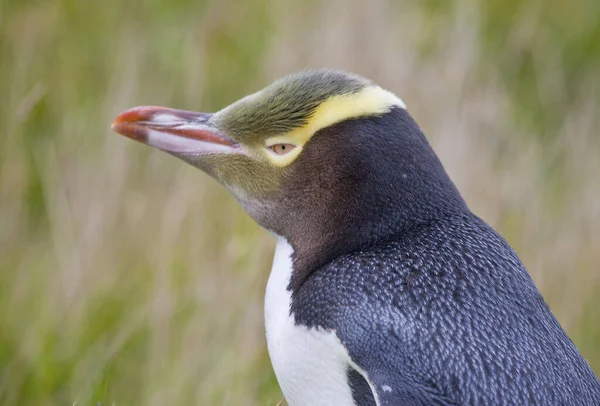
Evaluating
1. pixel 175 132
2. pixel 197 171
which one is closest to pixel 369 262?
pixel 175 132

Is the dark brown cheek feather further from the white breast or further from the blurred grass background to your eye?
the blurred grass background

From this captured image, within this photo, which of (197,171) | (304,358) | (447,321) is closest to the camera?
(447,321)

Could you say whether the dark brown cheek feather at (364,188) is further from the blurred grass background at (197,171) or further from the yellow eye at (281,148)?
the blurred grass background at (197,171)

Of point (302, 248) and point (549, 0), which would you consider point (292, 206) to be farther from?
point (549, 0)

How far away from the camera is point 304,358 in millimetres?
2307

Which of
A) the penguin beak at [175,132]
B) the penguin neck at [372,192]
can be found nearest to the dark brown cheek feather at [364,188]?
the penguin neck at [372,192]

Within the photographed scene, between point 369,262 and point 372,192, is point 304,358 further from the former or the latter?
point 372,192

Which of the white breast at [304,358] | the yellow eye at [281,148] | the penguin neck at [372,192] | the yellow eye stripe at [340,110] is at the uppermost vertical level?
the yellow eye stripe at [340,110]

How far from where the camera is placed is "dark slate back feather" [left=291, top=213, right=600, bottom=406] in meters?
2.09

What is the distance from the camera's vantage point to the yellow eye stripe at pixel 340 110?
2.49m

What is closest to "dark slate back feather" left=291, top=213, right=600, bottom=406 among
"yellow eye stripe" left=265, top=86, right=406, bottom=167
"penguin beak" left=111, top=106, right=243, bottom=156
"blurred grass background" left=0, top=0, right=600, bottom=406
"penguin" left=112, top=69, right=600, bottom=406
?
"penguin" left=112, top=69, right=600, bottom=406

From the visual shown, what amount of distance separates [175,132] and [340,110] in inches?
19.1

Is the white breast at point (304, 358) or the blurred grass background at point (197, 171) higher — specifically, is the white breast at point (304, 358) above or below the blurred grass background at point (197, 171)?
below

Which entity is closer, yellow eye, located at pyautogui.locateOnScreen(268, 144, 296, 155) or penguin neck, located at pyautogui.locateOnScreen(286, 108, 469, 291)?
penguin neck, located at pyautogui.locateOnScreen(286, 108, 469, 291)
